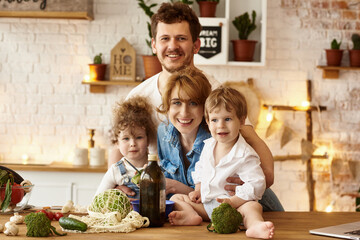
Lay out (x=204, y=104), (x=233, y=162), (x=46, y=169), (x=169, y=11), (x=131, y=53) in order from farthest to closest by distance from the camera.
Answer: (x=131, y=53) → (x=46, y=169) → (x=169, y=11) → (x=204, y=104) → (x=233, y=162)

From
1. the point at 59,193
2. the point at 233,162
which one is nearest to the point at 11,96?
the point at 59,193

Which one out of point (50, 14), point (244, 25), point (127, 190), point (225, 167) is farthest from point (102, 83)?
point (225, 167)

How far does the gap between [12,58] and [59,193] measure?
1.46m

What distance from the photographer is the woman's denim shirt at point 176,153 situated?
2.28 meters

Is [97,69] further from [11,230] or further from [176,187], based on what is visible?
[11,230]

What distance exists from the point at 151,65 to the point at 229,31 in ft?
2.73

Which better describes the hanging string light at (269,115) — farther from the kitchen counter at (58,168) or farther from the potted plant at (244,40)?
the kitchen counter at (58,168)

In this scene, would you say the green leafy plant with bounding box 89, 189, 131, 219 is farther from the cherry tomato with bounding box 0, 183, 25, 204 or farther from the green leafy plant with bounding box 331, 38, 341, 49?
the green leafy plant with bounding box 331, 38, 341, 49

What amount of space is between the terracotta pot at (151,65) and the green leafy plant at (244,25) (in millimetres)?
810

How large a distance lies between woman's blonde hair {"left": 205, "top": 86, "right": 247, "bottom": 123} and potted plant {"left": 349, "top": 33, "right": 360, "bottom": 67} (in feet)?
10.4

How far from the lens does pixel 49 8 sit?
15.0ft

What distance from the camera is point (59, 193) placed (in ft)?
14.5

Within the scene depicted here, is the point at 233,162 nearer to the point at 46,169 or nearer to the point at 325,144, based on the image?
the point at 46,169

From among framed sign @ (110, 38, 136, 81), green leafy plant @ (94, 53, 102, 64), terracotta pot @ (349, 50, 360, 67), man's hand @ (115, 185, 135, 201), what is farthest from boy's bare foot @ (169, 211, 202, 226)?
terracotta pot @ (349, 50, 360, 67)
